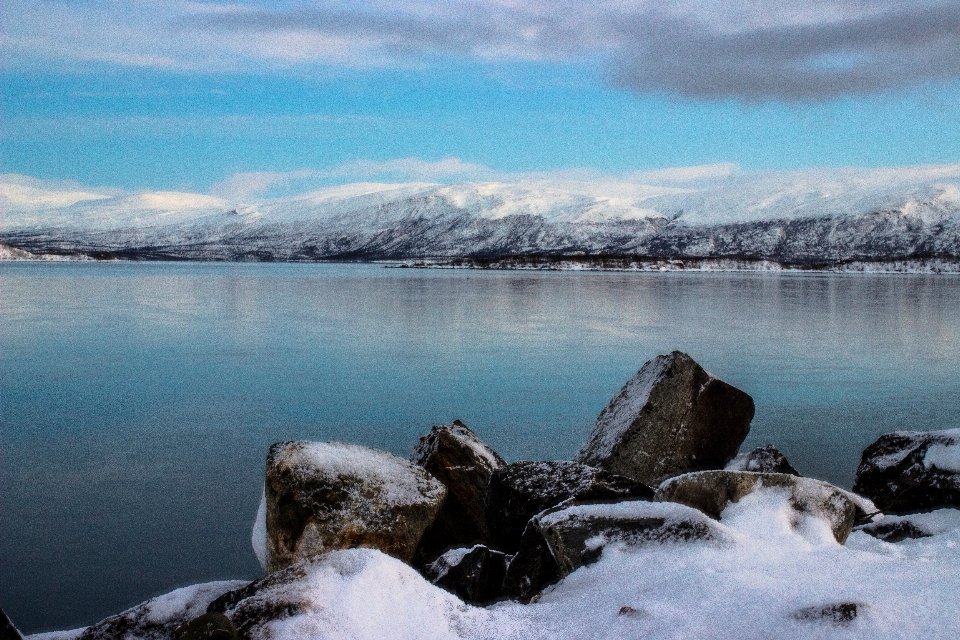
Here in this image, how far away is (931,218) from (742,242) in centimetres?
3552

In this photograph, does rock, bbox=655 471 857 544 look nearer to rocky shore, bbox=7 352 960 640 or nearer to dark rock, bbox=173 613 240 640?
rocky shore, bbox=7 352 960 640

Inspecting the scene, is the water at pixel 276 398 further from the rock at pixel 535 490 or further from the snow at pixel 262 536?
the rock at pixel 535 490

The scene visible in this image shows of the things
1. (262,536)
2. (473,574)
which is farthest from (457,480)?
(473,574)

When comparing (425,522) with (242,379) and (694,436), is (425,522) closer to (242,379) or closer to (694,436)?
(694,436)

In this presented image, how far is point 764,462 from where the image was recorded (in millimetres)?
5695

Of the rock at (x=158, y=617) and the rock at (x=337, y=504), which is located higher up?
the rock at (x=337, y=504)

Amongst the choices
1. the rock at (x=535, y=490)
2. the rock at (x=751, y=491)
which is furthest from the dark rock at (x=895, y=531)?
the rock at (x=535, y=490)

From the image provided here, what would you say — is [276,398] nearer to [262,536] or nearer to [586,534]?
[262,536]

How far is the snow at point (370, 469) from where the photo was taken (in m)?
4.20

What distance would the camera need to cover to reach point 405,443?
7.27m

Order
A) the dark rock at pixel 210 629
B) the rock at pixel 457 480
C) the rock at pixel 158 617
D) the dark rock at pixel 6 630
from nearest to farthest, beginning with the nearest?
the dark rock at pixel 210 629, the dark rock at pixel 6 630, the rock at pixel 158 617, the rock at pixel 457 480

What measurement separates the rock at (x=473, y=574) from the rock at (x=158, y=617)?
3.12ft

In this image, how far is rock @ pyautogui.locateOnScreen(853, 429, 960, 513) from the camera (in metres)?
5.00

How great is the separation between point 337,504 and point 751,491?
209 centimetres
